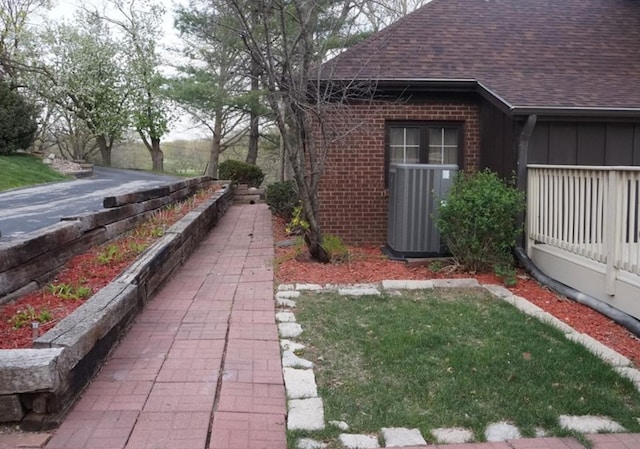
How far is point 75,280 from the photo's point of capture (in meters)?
5.01

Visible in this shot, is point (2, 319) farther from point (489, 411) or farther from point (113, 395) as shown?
point (489, 411)

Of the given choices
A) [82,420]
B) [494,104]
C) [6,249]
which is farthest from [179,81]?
[82,420]

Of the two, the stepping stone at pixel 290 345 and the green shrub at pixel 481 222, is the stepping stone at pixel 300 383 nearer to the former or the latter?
the stepping stone at pixel 290 345

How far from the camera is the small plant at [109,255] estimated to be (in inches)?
220

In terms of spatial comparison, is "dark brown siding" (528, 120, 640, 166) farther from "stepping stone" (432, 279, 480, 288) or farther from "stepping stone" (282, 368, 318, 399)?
"stepping stone" (282, 368, 318, 399)

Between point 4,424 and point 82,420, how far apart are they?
39cm

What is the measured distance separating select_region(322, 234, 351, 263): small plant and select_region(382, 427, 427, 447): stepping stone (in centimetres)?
448

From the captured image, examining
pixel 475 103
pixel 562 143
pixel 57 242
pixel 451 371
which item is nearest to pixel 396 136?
pixel 475 103

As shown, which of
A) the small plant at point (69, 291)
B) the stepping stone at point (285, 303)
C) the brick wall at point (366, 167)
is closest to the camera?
the small plant at point (69, 291)

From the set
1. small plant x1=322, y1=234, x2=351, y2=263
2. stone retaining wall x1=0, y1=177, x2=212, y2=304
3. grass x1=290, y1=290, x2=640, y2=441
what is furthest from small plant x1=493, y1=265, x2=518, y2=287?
stone retaining wall x1=0, y1=177, x2=212, y2=304

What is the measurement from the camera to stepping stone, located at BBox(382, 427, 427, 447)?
2.95m

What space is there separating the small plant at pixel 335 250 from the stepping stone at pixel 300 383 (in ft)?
12.1

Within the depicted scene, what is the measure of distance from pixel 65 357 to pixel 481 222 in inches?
199

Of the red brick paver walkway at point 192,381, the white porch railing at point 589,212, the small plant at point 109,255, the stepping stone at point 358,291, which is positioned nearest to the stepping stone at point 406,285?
the stepping stone at point 358,291
